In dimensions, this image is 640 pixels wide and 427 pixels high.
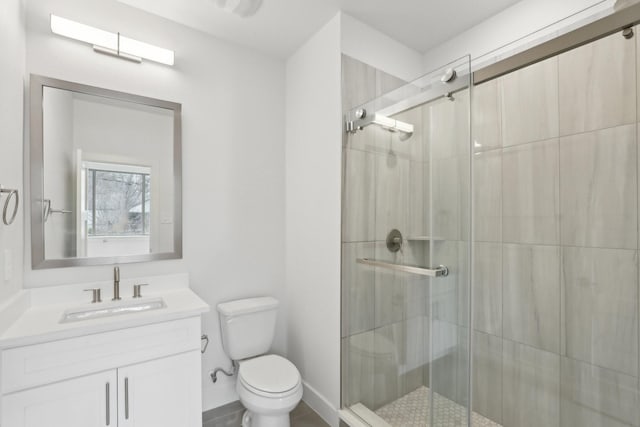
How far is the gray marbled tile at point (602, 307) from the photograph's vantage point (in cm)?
137

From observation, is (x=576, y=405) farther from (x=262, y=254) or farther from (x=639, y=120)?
(x=262, y=254)

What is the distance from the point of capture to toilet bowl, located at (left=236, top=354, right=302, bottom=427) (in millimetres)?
1617

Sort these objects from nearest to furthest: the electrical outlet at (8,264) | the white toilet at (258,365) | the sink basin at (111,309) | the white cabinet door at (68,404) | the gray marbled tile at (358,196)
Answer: the white cabinet door at (68,404)
the electrical outlet at (8,264)
the sink basin at (111,309)
the white toilet at (258,365)
the gray marbled tile at (358,196)

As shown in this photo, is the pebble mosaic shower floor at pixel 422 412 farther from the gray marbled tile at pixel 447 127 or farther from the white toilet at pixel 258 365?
the gray marbled tile at pixel 447 127

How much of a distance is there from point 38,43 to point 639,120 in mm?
2840

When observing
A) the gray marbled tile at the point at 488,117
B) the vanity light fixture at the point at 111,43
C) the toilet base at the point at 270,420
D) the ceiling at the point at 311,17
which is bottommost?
the toilet base at the point at 270,420

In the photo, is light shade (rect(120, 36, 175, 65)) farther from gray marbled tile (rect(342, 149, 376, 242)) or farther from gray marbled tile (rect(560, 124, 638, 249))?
gray marbled tile (rect(560, 124, 638, 249))

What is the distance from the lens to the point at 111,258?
174 cm

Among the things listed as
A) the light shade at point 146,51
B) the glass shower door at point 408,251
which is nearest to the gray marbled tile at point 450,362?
the glass shower door at point 408,251

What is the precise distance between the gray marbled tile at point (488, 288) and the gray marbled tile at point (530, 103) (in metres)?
0.67

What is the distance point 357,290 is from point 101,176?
1599mm

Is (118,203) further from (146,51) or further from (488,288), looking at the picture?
(488,288)

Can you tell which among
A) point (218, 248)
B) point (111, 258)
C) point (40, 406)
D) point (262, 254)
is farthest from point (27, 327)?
point (262, 254)

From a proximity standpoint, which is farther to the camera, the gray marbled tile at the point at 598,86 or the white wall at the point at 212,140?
the white wall at the point at 212,140
